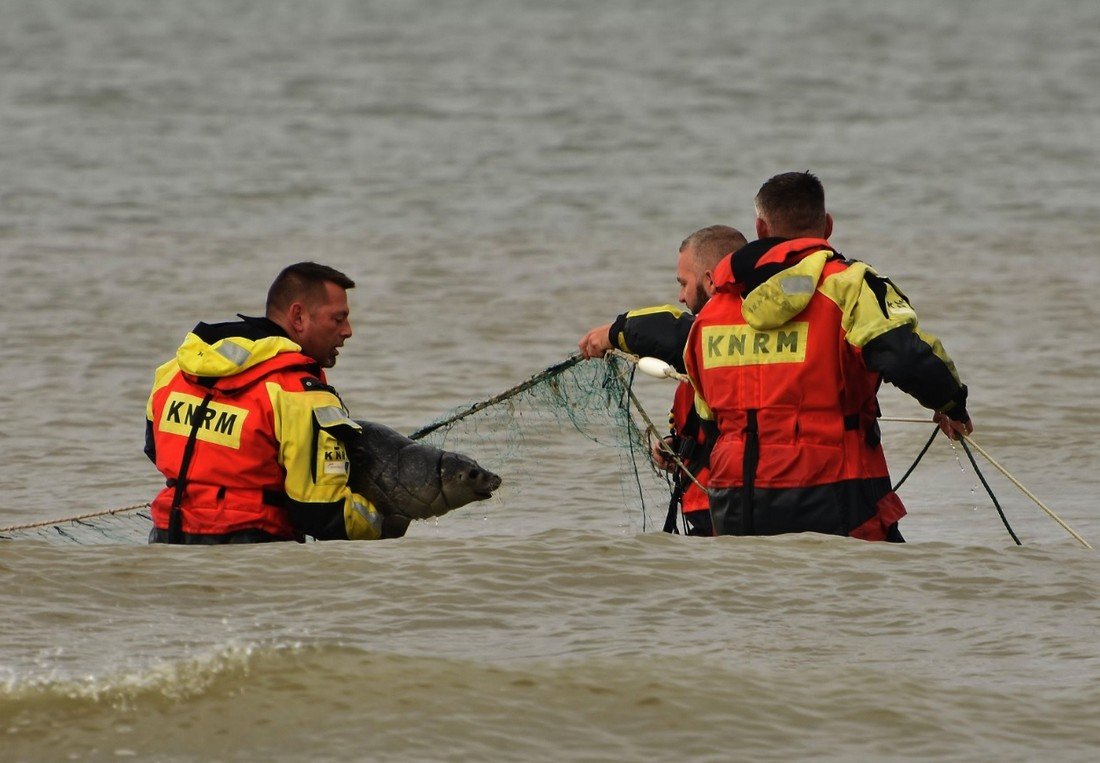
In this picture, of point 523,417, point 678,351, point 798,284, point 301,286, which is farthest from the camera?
point 523,417

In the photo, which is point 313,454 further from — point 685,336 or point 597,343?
point 685,336

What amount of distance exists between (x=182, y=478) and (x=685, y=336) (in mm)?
1905

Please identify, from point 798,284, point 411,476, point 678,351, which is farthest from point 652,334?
point 411,476

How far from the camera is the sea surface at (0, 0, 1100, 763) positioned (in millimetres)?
5766

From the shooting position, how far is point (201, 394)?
6691 millimetres

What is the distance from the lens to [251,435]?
659cm

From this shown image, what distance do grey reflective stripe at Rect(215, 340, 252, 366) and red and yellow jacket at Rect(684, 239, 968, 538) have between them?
63.5 inches

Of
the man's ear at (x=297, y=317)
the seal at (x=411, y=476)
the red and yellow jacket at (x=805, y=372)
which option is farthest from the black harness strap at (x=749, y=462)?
the man's ear at (x=297, y=317)

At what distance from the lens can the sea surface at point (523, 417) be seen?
5.77 m

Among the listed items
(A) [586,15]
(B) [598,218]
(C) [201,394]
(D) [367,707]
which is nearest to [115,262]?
(B) [598,218]

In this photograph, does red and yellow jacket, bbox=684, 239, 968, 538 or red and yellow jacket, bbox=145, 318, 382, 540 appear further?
red and yellow jacket, bbox=145, 318, 382, 540

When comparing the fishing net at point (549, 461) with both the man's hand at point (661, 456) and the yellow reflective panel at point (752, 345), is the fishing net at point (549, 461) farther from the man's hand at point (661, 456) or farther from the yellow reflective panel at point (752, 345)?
the yellow reflective panel at point (752, 345)

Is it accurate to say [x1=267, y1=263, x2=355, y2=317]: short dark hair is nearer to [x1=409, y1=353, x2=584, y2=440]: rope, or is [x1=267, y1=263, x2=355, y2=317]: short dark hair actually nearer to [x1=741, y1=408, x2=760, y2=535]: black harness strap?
[x1=409, y1=353, x2=584, y2=440]: rope

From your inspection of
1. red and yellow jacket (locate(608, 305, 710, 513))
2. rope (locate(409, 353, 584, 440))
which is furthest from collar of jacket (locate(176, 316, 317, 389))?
red and yellow jacket (locate(608, 305, 710, 513))
